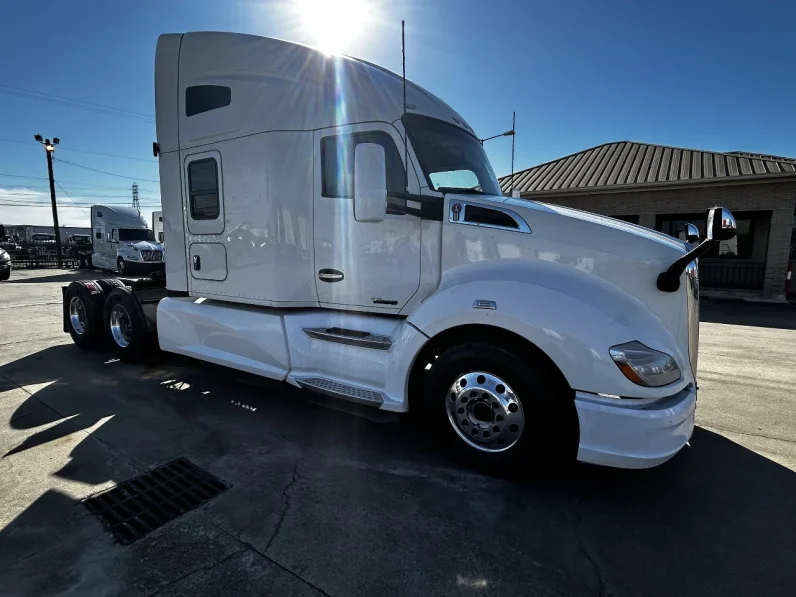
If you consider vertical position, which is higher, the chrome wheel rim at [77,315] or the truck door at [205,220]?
the truck door at [205,220]

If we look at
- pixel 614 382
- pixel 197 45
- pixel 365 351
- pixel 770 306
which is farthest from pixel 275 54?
pixel 770 306

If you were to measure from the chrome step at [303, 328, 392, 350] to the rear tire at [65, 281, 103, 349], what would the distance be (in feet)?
14.1

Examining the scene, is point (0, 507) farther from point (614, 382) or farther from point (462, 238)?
point (614, 382)

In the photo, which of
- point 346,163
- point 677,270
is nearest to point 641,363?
point 677,270

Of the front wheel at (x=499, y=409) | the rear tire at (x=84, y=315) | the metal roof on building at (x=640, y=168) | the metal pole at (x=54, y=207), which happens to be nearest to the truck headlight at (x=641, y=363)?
the front wheel at (x=499, y=409)

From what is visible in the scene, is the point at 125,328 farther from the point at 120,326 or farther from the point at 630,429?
the point at 630,429

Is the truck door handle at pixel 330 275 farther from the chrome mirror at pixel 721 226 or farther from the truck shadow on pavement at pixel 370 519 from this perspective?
the chrome mirror at pixel 721 226

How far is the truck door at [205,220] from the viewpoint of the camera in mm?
4316

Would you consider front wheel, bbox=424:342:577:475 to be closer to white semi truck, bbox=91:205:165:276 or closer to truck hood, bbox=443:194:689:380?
truck hood, bbox=443:194:689:380

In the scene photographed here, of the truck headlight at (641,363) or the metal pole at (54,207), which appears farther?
the metal pole at (54,207)

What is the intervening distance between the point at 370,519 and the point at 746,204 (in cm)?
1570

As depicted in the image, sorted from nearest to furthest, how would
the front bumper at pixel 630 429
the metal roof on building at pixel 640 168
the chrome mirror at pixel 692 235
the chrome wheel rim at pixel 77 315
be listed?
the front bumper at pixel 630 429, the chrome mirror at pixel 692 235, the chrome wheel rim at pixel 77 315, the metal roof on building at pixel 640 168

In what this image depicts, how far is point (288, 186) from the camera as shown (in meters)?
3.85

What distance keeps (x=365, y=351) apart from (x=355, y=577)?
1643 millimetres
